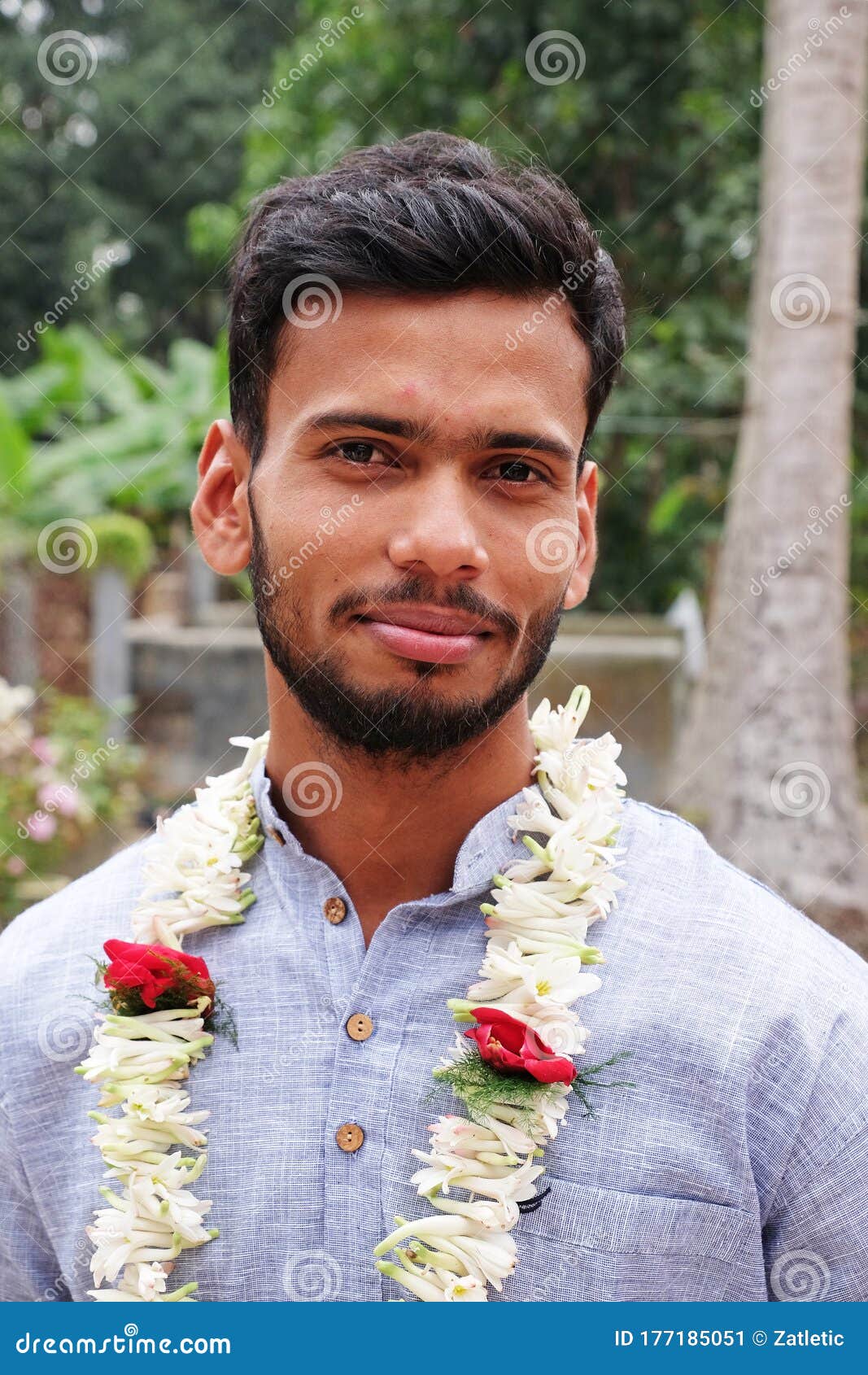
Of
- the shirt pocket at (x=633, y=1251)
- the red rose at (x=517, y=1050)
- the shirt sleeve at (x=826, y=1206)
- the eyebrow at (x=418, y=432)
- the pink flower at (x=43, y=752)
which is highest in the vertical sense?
the eyebrow at (x=418, y=432)

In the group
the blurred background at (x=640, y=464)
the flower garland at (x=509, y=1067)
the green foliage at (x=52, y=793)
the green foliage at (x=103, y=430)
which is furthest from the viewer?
the green foliage at (x=103, y=430)

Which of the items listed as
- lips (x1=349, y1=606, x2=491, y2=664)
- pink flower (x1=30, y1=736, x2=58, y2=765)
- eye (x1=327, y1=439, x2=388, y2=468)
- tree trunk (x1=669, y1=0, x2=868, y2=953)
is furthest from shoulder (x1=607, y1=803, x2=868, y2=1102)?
pink flower (x1=30, y1=736, x2=58, y2=765)

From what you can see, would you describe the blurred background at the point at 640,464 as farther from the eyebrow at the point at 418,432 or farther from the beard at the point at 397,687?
the beard at the point at 397,687

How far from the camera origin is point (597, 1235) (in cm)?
169

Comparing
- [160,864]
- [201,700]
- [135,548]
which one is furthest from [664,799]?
[160,864]

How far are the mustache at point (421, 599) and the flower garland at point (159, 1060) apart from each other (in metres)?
0.48

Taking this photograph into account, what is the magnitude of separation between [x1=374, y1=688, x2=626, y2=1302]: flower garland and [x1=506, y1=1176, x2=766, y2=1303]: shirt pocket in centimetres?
4

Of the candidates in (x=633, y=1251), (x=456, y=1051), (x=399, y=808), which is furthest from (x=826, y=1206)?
(x=399, y=808)

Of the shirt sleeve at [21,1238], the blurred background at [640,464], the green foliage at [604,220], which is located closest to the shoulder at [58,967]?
the shirt sleeve at [21,1238]

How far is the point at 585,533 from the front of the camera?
2.05 metres

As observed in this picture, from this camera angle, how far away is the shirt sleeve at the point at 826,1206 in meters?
1.69

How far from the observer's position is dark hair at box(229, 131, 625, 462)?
1842 millimetres

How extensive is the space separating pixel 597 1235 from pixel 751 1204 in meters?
0.20
